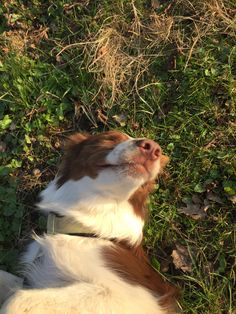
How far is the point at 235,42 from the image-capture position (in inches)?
200

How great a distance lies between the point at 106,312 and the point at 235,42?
321cm

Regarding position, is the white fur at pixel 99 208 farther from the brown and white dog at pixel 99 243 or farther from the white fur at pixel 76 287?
the white fur at pixel 76 287

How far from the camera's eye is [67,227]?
3.87 m

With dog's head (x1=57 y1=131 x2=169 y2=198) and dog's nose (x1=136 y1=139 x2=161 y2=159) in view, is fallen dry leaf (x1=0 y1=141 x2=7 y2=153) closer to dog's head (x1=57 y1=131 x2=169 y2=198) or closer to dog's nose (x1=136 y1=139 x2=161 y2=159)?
dog's head (x1=57 y1=131 x2=169 y2=198)

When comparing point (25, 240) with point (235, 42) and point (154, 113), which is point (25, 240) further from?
point (235, 42)

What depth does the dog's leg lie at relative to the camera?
3889mm

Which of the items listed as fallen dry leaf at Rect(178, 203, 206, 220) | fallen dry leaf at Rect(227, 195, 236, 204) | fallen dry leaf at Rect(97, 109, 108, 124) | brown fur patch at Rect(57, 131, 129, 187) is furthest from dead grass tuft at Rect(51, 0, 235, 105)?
fallen dry leaf at Rect(227, 195, 236, 204)

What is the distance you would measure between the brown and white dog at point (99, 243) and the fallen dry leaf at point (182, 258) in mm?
608

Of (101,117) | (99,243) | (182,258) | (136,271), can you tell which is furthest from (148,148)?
(101,117)

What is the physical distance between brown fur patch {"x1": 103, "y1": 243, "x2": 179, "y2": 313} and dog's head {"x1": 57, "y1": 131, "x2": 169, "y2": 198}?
1.59ft

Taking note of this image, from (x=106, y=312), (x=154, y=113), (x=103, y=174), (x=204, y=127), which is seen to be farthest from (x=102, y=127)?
(x=106, y=312)

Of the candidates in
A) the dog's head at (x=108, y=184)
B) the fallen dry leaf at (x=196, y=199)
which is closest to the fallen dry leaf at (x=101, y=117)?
the dog's head at (x=108, y=184)

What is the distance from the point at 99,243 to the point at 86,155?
28.9 inches

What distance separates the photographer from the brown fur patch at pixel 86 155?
12.5ft
